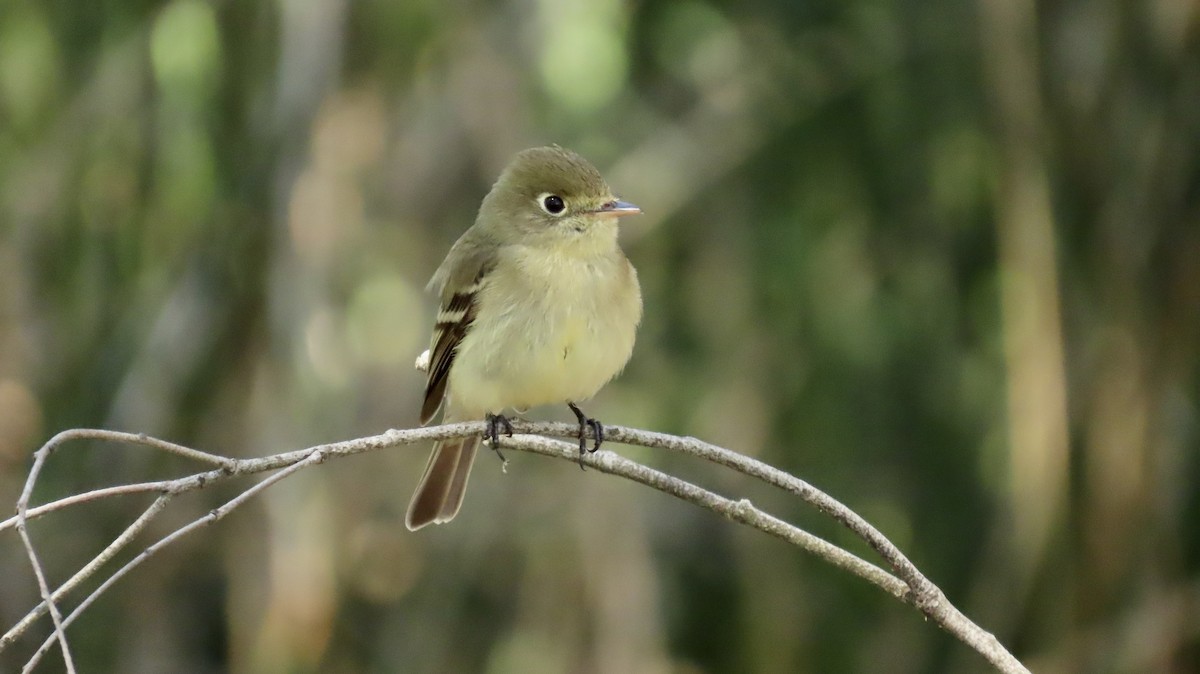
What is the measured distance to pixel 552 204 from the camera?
382cm

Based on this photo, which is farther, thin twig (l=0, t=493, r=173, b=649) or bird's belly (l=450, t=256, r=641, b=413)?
bird's belly (l=450, t=256, r=641, b=413)

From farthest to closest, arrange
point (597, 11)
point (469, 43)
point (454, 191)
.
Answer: point (454, 191)
point (469, 43)
point (597, 11)

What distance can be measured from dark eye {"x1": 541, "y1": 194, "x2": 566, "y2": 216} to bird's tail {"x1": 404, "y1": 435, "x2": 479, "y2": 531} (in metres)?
0.61

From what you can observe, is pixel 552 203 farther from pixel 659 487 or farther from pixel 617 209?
pixel 659 487

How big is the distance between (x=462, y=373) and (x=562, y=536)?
121 centimetres

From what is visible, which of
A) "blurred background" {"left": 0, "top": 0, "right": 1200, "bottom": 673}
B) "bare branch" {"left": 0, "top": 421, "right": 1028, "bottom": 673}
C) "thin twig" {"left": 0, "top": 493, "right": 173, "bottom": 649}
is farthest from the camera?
"blurred background" {"left": 0, "top": 0, "right": 1200, "bottom": 673}

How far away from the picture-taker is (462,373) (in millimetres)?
3660

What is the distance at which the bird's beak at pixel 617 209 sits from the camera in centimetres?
358

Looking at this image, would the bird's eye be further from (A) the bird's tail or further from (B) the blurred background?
(B) the blurred background

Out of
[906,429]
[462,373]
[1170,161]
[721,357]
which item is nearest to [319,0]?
[462,373]

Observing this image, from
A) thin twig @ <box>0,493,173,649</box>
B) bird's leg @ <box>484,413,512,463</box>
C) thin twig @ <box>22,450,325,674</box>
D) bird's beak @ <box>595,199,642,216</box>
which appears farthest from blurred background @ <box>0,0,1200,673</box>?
Result: thin twig @ <box>0,493,173,649</box>

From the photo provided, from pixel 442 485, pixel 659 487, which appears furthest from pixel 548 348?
pixel 659 487

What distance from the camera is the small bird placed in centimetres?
350

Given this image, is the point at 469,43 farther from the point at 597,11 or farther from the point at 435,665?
the point at 435,665
